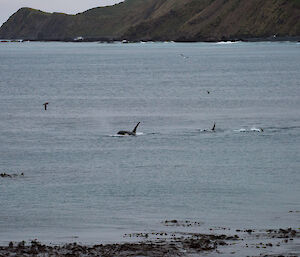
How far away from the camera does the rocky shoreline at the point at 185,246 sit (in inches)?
1008

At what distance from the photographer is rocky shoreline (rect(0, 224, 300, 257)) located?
25600mm

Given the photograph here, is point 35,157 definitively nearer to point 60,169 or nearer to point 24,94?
point 60,169

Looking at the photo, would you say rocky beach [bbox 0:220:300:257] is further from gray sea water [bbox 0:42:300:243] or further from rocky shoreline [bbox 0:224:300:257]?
gray sea water [bbox 0:42:300:243]

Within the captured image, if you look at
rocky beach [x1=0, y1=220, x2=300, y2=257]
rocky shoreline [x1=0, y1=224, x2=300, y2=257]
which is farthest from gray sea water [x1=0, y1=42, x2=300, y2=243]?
rocky shoreline [x1=0, y1=224, x2=300, y2=257]

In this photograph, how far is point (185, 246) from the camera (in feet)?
87.0

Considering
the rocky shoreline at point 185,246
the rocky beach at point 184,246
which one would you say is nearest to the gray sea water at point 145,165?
the rocky beach at point 184,246

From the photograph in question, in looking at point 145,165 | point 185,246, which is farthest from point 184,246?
point 145,165

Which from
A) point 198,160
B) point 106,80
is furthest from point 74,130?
point 106,80

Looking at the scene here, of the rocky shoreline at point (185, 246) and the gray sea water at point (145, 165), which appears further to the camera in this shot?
the gray sea water at point (145, 165)

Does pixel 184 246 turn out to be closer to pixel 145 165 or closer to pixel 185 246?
pixel 185 246

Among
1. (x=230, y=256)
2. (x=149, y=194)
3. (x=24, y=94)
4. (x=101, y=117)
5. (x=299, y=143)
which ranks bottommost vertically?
(x=230, y=256)

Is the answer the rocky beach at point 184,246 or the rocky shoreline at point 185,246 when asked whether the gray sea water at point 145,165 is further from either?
the rocky shoreline at point 185,246

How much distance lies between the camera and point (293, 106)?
3526 inches

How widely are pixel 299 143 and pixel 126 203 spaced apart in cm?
2359
